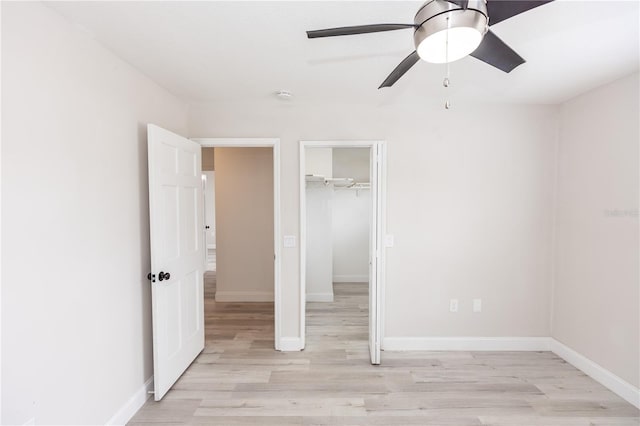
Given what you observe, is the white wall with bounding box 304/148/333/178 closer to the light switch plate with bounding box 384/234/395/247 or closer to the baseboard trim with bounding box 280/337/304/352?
the light switch plate with bounding box 384/234/395/247

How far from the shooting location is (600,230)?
2436 millimetres

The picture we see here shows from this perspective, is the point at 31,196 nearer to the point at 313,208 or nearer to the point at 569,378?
the point at 313,208

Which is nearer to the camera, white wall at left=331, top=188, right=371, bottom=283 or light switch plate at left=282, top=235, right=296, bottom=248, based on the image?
light switch plate at left=282, top=235, right=296, bottom=248

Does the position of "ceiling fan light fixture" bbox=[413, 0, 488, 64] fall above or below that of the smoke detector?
below

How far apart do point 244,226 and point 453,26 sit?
3824mm

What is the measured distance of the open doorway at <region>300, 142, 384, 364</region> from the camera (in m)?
2.73

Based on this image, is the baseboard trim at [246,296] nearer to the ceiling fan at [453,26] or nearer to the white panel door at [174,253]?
the white panel door at [174,253]

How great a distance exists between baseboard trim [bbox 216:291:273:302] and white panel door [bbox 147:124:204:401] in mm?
Result: 1533

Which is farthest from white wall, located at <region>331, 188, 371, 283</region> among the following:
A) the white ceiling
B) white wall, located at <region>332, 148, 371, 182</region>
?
the white ceiling

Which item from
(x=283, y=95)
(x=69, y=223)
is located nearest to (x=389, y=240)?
(x=283, y=95)

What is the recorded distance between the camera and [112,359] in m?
1.87

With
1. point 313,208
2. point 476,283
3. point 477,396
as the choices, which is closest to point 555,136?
A: point 476,283

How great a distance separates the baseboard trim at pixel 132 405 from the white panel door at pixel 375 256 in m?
1.88

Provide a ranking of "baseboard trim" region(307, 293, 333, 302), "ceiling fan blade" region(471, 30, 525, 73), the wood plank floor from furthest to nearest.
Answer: "baseboard trim" region(307, 293, 333, 302), the wood plank floor, "ceiling fan blade" region(471, 30, 525, 73)
